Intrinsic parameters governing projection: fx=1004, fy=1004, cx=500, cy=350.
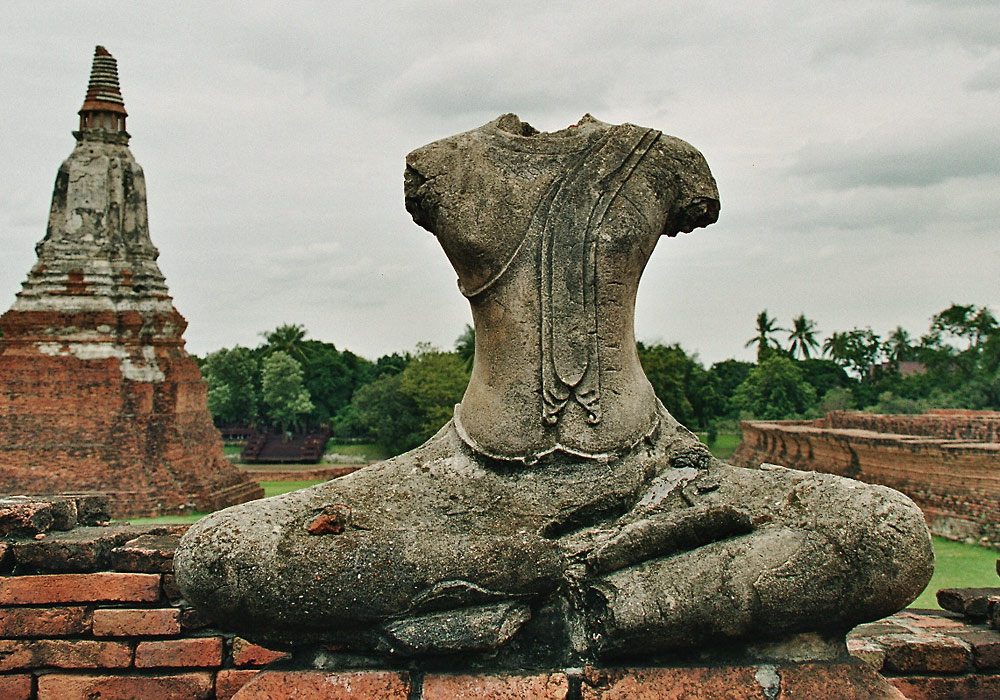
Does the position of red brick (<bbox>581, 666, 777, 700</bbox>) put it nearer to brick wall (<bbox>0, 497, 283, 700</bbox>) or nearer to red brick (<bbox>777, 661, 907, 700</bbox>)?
red brick (<bbox>777, 661, 907, 700</bbox>)

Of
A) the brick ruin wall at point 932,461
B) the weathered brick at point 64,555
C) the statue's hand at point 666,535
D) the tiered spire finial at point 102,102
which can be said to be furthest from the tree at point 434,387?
the statue's hand at point 666,535

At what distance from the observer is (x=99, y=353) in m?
19.3

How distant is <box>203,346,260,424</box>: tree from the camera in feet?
141

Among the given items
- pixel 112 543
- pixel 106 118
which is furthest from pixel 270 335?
pixel 112 543

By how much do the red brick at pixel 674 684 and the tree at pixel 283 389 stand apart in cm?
3914

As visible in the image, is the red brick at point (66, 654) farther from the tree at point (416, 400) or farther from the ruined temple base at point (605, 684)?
the tree at point (416, 400)

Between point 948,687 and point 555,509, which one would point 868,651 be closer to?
point 948,687

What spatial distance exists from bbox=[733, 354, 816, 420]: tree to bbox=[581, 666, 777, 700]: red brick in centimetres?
3695

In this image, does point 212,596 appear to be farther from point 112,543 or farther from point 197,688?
point 112,543

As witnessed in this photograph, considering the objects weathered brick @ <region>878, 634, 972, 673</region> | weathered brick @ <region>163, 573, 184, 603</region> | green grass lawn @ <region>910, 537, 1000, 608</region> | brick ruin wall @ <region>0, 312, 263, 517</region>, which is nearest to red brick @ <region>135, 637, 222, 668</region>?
weathered brick @ <region>163, 573, 184, 603</region>

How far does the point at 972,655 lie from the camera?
390cm

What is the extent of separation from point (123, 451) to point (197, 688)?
16.7 m

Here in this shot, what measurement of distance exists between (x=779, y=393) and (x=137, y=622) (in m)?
37.4

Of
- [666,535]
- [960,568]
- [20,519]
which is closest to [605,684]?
[666,535]
